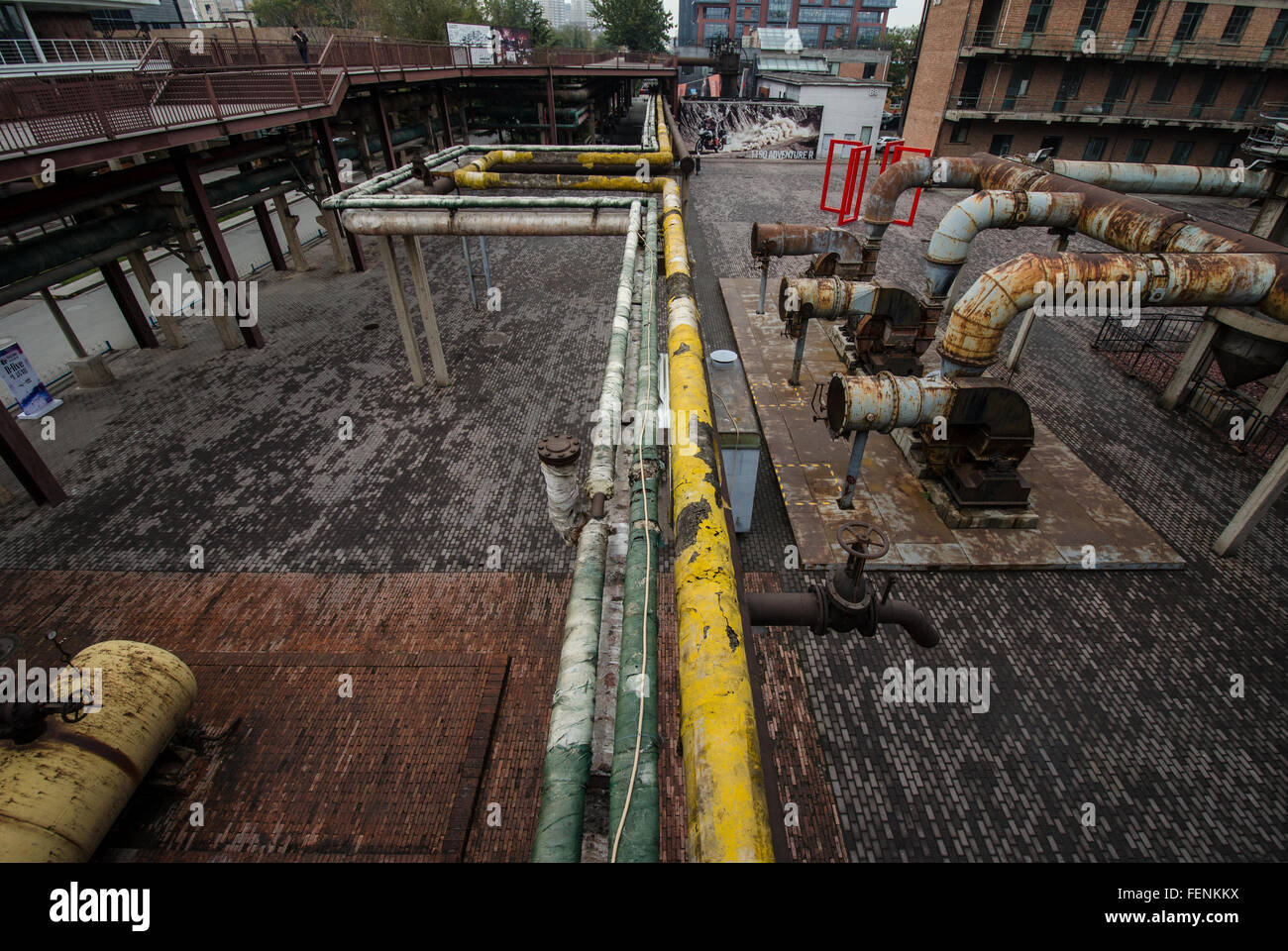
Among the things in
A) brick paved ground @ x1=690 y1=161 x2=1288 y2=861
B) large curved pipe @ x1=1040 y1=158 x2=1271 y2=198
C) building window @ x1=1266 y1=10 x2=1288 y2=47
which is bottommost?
brick paved ground @ x1=690 y1=161 x2=1288 y2=861

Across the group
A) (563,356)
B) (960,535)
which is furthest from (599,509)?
(563,356)

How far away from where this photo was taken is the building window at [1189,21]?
27.4 m

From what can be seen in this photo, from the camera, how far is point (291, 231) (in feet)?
73.1

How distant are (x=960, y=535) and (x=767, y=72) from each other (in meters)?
50.3

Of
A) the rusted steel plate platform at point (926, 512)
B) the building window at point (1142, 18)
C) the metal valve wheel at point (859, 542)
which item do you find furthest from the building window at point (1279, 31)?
the metal valve wheel at point (859, 542)

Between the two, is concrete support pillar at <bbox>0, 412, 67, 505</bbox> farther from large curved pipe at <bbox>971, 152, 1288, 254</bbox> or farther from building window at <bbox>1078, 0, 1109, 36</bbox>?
building window at <bbox>1078, 0, 1109, 36</bbox>

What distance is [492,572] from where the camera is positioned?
35.6ft

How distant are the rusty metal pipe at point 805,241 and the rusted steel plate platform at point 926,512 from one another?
472 cm

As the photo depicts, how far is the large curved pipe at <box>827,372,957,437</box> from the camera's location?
391 inches

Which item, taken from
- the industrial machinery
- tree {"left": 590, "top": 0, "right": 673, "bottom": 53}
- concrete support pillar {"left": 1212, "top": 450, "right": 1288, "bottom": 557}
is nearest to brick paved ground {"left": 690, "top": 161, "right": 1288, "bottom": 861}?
concrete support pillar {"left": 1212, "top": 450, "right": 1288, "bottom": 557}

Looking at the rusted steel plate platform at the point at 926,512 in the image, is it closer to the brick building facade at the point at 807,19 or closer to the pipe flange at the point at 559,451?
the pipe flange at the point at 559,451

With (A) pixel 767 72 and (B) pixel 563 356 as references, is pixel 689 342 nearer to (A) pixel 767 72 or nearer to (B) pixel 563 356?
(B) pixel 563 356

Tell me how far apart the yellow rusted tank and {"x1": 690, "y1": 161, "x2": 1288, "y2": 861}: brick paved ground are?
29.3ft

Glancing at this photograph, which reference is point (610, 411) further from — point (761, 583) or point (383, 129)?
point (383, 129)
